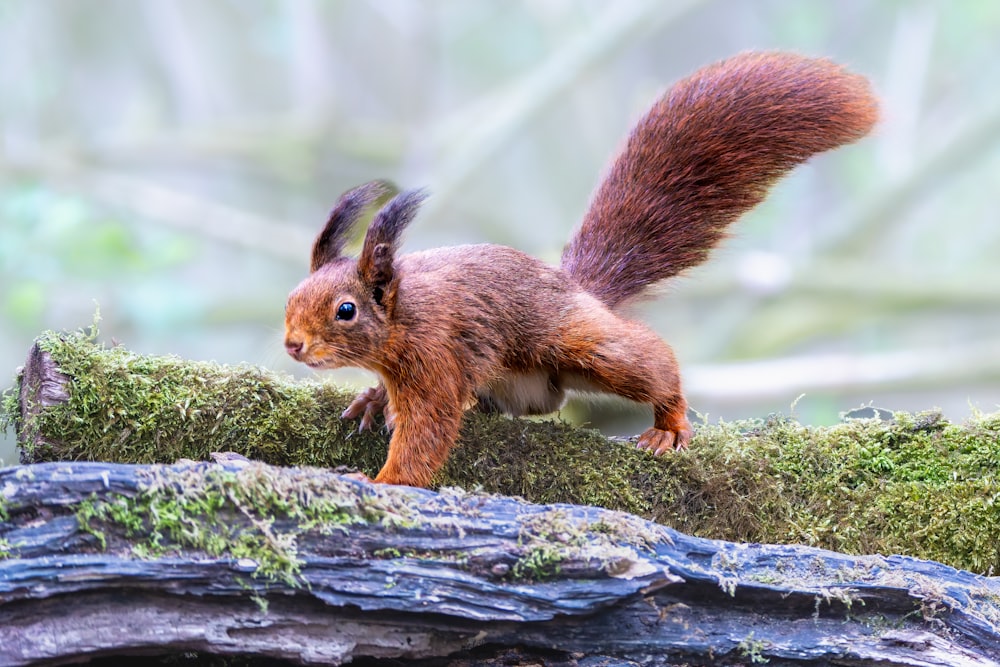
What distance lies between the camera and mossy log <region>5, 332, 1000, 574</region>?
6.50 feet

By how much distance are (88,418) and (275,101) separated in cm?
576

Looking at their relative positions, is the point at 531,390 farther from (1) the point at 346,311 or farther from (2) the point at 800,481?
(2) the point at 800,481

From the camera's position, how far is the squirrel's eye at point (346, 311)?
6.72ft

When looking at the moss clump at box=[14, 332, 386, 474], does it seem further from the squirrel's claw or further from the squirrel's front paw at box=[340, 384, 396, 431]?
the squirrel's claw

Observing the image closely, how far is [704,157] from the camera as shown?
7.94 feet

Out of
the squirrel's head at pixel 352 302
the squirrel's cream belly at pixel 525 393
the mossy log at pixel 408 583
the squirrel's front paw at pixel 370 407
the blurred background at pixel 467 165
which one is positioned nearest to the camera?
the mossy log at pixel 408 583

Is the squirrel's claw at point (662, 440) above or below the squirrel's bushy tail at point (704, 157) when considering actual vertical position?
below

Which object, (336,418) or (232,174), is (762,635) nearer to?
(336,418)

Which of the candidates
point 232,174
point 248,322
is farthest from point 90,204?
point 232,174

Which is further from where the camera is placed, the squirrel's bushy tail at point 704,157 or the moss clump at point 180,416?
the squirrel's bushy tail at point 704,157

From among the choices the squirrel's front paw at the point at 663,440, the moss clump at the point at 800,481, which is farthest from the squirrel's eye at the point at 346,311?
the squirrel's front paw at the point at 663,440

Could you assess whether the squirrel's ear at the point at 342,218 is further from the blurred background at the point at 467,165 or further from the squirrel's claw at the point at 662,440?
the blurred background at the point at 467,165

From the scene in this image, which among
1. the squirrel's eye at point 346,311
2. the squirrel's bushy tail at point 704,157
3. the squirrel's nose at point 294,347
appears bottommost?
the squirrel's nose at point 294,347

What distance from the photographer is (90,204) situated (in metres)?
5.35
